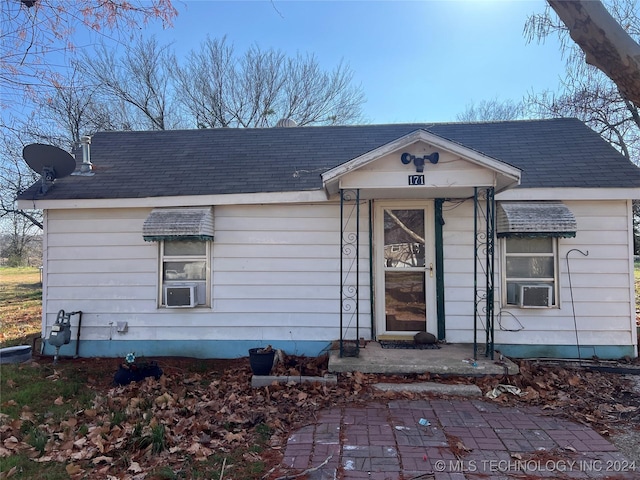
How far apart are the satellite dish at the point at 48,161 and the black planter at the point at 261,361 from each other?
4.31 metres

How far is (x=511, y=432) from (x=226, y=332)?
4.15 m

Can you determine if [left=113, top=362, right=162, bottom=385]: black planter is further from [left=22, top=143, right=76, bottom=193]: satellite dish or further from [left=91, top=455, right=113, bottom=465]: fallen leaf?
[left=22, top=143, right=76, bottom=193]: satellite dish

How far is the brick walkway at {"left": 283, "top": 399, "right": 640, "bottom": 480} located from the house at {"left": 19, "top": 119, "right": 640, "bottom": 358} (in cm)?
196

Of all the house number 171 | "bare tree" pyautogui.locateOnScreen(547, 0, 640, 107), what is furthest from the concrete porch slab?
"bare tree" pyautogui.locateOnScreen(547, 0, 640, 107)

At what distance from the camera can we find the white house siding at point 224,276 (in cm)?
625

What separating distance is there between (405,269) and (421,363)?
5.25 ft

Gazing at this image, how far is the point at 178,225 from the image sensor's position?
233 inches

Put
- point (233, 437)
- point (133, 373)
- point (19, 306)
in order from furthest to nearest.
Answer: point (19, 306)
point (133, 373)
point (233, 437)

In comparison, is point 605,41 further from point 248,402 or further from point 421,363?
point 248,402

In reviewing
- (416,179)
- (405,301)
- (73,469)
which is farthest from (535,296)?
(73,469)

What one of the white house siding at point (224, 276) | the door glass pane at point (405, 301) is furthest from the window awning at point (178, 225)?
the door glass pane at point (405, 301)

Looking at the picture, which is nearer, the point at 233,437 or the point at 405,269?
the point at 233,437

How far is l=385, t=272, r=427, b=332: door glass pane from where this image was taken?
6230mm

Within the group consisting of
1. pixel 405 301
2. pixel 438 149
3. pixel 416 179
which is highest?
pixel 438 149
